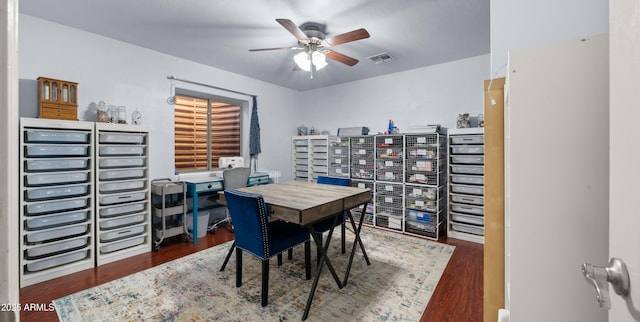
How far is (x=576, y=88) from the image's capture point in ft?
2.68

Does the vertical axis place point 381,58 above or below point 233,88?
above

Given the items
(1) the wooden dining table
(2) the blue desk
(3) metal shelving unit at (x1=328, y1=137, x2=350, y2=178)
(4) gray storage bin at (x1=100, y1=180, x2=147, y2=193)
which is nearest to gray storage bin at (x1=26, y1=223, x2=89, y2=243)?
(4) gray storage bin at (x1=100, y1=180, x2=147, y2=193)

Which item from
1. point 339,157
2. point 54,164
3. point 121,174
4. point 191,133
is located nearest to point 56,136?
point 54,164

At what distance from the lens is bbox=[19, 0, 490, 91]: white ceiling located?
233cm

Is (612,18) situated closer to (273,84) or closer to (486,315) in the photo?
(486,315)

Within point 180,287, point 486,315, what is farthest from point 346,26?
point 180,287

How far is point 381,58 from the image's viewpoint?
3.60 metres

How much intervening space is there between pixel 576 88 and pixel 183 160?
14.0 ft

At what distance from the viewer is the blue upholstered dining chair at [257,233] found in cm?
189

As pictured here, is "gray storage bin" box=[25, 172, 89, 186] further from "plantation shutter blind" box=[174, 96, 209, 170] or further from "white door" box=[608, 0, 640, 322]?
"white door" box=[608, 0, 640, 322]

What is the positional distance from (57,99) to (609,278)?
12.3 ft

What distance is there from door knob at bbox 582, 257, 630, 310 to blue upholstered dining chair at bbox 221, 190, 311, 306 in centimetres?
163

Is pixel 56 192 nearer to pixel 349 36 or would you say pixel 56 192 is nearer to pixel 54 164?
pixel 54 164

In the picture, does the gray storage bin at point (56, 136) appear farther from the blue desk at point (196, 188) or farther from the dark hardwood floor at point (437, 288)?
the dark hardwood floor at point (437, 288)
